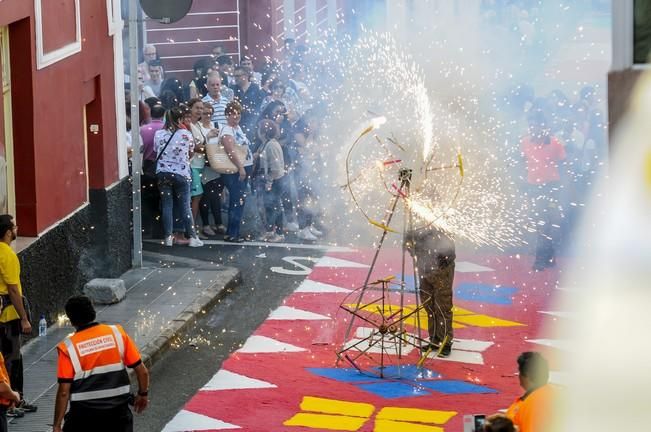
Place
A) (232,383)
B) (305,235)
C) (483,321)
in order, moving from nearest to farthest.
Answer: (232,383)
(483,321)
(305,235)

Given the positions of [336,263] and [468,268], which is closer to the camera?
[468,268]

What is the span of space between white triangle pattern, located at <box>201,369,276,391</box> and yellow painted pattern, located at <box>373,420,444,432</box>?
4.68 ft

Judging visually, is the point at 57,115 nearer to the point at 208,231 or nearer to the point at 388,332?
the point at 388,332

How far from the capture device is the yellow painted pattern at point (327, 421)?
39.7 feet

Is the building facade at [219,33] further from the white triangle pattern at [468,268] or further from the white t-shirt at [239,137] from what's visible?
the white triangle pattern at [468,268]

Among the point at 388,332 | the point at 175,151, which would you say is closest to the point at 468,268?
the point at 175,151

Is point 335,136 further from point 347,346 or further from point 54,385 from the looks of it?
point 54,385

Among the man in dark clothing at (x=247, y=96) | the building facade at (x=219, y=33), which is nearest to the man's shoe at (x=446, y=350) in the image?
the man in dark clothing at (x=247, y=96)

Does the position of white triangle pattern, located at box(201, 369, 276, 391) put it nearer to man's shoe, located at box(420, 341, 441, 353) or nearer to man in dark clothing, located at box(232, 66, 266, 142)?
man's shoe, located at box(420, 341, 441, 353)

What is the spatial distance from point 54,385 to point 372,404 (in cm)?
262

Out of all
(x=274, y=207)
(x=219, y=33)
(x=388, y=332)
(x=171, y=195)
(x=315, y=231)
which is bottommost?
(x=388, y=332)

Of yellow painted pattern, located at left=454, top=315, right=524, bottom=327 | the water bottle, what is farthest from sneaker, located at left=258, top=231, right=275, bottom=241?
the water bottle

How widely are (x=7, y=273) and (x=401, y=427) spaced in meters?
3.14

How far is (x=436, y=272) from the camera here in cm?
1426
